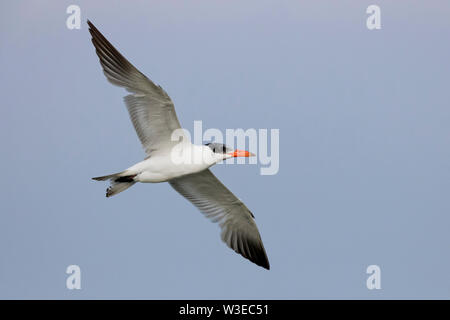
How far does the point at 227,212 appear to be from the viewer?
432 inches

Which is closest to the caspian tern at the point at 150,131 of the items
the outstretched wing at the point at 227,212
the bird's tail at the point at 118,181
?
the bird's tail at the point at 118,181

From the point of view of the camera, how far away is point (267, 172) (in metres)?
9.32

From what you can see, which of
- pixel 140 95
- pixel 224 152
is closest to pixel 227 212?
pixel 224 152

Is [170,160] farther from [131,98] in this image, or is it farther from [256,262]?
[256,262]

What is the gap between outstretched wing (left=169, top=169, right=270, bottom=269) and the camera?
10.6 metres

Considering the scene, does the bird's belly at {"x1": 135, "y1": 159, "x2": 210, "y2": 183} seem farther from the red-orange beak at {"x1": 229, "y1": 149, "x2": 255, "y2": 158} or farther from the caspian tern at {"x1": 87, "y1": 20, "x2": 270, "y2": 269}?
the red-orange beak at {"x1": 229, "y1": 149, "x2": 255, "y2": 158}

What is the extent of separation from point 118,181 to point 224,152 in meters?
1.48

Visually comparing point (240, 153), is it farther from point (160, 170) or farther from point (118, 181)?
point (118, 181)

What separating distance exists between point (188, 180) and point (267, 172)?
5.52 feet

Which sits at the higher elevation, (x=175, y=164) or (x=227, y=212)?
(x=175, y=164)

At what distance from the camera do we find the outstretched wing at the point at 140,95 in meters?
9.48

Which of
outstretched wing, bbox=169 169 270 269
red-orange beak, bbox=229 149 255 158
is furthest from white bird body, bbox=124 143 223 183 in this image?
outstretched wing, bbox=169 169 270 269

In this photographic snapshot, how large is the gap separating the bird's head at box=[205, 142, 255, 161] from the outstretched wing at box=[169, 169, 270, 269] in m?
0.91

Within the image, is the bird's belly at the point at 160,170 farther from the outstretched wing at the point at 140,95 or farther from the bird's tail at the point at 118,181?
the outstretched wing at the point at 140,95
